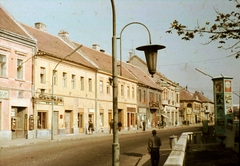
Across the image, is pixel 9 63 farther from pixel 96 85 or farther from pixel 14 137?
pixel 96 85

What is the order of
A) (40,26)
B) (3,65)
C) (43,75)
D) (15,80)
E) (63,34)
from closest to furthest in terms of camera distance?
(3,65), (15,80), (43,75), (40,26), (63,34)

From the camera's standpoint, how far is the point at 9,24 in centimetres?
2894

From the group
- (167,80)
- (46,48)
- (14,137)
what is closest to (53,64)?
(46,48)

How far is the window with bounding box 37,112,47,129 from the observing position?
30375 mm

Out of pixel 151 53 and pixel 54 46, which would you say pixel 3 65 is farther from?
pixel 151 53

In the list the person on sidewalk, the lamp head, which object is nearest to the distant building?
the person on sidewalk

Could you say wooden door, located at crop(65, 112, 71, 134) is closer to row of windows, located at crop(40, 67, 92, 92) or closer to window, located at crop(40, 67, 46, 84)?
row of windows, located at crop(40, 67, 92, 92)

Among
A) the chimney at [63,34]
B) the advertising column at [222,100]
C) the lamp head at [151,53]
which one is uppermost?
the chimney at [63,34]

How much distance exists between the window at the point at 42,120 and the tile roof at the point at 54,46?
5419 millimetres

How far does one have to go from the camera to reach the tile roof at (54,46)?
32878 millimetres

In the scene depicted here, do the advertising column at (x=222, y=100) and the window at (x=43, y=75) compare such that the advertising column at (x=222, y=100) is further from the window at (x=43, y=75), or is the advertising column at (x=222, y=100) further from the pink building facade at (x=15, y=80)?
the window at (x=43, y=75)

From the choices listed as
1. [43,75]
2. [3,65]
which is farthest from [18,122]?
[43,75]

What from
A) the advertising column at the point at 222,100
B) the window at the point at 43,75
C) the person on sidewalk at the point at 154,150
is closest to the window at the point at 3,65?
the window at the point at 43,75

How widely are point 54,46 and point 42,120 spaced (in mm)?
8622
